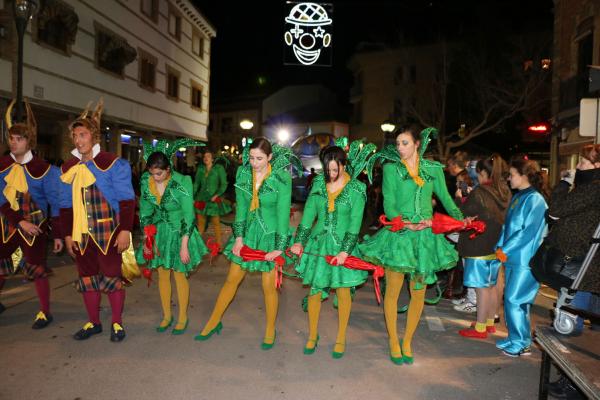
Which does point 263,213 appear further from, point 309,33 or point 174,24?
point 174,24

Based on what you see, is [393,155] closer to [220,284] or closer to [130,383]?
[130,383]

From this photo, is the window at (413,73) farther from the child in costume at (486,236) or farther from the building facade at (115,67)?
the child in costume at (486,236)

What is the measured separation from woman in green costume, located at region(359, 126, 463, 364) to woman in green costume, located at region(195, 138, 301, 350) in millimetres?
843

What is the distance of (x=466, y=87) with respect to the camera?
26.5 m

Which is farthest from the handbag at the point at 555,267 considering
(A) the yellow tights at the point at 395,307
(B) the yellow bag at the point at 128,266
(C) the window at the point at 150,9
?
(C) the window at the point at 150,9

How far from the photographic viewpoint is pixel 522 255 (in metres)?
4.57

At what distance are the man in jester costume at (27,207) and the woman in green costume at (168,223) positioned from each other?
105 centimetres

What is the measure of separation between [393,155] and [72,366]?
3413 millimetres

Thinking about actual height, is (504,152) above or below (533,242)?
above

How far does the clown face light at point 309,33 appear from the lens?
12.2 m

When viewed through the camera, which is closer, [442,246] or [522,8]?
[442,246]

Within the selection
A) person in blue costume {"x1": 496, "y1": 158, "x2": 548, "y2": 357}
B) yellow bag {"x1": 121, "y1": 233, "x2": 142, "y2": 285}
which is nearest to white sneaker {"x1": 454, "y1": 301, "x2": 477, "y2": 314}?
person in blue costume {"x1": 496, "y1": 158, "x2": 548, "y2": 357}

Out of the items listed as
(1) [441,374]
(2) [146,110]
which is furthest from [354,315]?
(2) [146,110]

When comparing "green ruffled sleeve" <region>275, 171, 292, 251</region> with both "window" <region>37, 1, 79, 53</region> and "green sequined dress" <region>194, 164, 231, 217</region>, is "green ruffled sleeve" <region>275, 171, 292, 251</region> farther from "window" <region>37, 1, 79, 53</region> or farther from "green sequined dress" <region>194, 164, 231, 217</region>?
"window" <region>37, 1, 79, 53</region>
